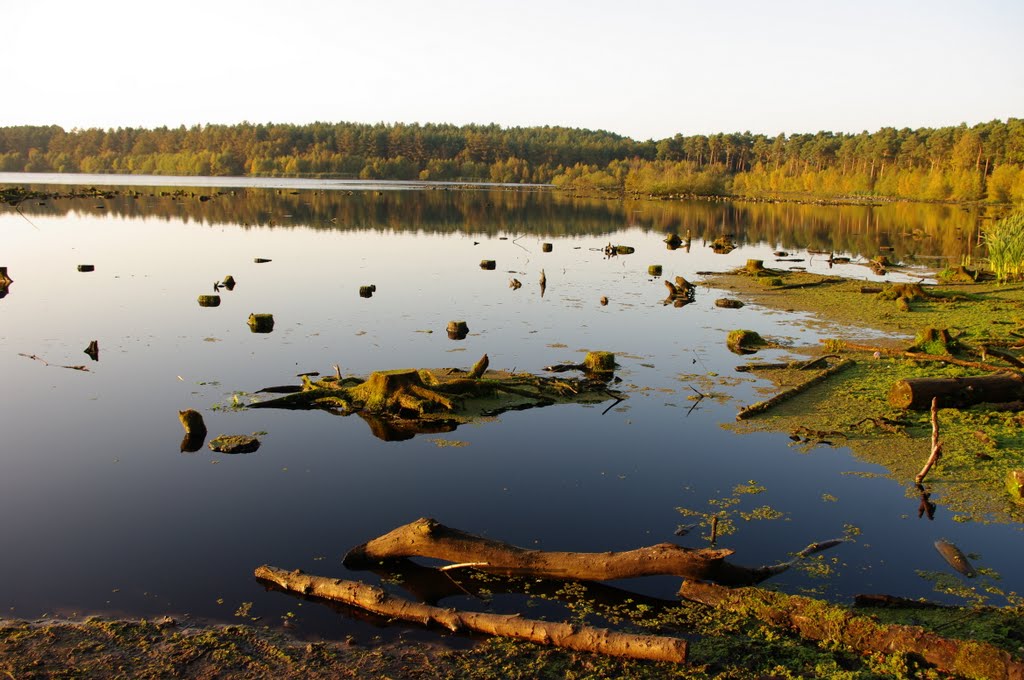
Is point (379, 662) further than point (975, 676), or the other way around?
point (379, 662)

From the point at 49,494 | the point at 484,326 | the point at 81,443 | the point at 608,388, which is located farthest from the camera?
the point at 484,326

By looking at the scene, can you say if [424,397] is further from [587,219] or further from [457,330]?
[587,219]

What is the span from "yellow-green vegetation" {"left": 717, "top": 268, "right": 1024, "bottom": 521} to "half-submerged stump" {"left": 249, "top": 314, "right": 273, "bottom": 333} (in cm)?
1245

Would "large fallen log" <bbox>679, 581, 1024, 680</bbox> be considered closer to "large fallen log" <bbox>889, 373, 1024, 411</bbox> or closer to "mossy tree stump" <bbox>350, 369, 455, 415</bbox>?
"mossy tree stump" <bbox>350, 369, 455, 415</bbox>

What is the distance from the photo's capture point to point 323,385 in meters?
13.9

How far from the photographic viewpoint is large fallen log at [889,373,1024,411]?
1244cm

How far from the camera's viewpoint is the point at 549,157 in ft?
626

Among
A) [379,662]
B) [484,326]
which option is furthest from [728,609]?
[484,326]

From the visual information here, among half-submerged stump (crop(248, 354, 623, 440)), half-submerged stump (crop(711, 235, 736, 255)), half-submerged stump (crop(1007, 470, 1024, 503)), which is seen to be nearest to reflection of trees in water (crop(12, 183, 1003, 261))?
half-submerged stump (crop(711, 235, 736, 255))

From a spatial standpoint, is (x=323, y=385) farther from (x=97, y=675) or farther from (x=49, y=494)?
(x=97, y=675)

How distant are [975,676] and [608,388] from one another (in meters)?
9.40

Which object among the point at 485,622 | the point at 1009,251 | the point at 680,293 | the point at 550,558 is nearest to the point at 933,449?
the point at 550,558

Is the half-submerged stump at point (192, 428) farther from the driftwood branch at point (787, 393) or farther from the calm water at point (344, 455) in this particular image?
the driftwood branch at point (787, 393)

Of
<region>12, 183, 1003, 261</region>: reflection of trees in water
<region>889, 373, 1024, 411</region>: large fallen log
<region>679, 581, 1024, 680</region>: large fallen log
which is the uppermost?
<region>12, 183, 1003, 261</region>: reflection of trees in water
